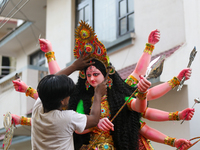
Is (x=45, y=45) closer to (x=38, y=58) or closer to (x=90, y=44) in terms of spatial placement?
(x=90, y=44)

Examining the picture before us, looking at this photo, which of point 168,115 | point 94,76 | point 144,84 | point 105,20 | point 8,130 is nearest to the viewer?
point 144,84

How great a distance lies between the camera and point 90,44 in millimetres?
3529

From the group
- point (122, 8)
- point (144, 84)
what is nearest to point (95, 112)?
point (144, 84)

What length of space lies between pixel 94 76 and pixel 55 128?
114 cm

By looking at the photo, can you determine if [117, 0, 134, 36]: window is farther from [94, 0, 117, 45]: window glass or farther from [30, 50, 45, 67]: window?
[30, 50, 45, 67]: window

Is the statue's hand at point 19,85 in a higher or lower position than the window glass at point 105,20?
lower

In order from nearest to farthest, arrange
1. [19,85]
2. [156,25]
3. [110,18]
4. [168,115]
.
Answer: [168,115], [19,85], [156,25], [110,18]

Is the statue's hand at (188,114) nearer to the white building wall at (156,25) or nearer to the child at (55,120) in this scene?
the child at (55,120)

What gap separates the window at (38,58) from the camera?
479 inches

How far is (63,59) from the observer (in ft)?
28.3

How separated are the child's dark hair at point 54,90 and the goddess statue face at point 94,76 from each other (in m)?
0.93

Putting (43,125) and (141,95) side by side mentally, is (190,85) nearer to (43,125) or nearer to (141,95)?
(141,95)

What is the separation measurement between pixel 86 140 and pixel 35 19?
813cm

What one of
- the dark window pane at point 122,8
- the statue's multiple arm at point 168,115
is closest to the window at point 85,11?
the dark window pane at point 122,8
